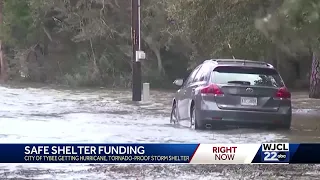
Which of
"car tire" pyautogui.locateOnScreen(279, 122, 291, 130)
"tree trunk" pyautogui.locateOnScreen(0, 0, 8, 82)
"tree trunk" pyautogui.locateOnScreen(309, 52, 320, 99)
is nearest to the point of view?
"tree trunk" pyautogui.locateOnScreen(309, 52, 320, 99)

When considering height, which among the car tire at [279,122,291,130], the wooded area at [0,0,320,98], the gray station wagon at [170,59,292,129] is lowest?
the car tire at [279,122,291,130]

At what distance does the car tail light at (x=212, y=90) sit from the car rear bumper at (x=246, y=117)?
0.16 metres

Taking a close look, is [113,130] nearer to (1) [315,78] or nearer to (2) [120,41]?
(2) [120,41]

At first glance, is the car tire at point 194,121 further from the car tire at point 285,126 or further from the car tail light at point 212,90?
the car tire at point 285,126

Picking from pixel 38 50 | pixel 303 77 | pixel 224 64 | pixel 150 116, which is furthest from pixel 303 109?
pixel 38 50

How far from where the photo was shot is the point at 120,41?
21.3 ft

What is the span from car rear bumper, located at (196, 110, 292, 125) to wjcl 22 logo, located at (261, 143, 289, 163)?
0.61 ft

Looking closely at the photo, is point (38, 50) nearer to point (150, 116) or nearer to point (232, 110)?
point (150, 116)

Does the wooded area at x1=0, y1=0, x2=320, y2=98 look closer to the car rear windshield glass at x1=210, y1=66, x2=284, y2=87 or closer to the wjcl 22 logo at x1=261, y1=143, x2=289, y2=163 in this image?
the car rear windshield glass at x1=210, y1=66, x2=284, y2=87

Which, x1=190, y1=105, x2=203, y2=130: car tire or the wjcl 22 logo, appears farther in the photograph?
x1=190, y1=105, x2=203, y2=130: car tire

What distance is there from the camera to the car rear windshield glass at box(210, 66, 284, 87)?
6066 millimetres

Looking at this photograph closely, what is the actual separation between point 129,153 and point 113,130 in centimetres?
31

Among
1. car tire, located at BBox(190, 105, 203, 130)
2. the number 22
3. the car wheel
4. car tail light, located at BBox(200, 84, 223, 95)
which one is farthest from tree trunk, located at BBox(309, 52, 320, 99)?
the car wheel

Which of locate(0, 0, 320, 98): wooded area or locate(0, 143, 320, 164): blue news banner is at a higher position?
locate(0, 0, 320, 98): wooded area
